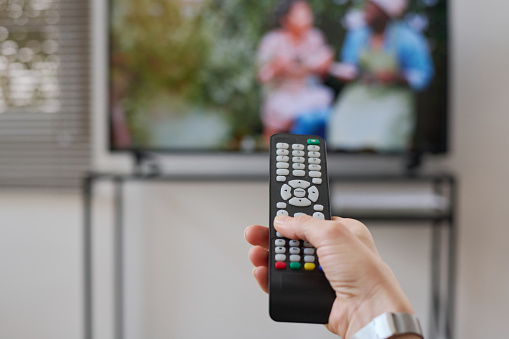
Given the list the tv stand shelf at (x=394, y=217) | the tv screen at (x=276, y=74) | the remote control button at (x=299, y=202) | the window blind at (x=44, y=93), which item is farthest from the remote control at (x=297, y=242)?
the window blind at (x=44, y=93)

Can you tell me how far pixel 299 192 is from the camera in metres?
0.59

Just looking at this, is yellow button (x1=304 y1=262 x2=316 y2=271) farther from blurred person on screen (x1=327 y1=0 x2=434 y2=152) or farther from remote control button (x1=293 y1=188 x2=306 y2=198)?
blurred person on screen (x1=327 y1=0 x2=434 y2=152)

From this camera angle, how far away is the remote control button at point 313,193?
590mm

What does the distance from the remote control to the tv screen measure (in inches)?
A: 29.3

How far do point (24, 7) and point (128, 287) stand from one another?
3.33 feet

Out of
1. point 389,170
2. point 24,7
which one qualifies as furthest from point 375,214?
point 24,7

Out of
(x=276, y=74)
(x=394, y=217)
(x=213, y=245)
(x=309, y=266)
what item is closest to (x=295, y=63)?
(x=276, y=74)

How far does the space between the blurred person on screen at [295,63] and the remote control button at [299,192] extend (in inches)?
30.8

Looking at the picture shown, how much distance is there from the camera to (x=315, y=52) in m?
1.35

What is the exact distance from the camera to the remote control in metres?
0.53

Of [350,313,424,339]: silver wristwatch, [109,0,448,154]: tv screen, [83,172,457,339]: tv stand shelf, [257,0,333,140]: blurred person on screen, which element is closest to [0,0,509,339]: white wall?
[83,172,457,339]: tv stand shelf

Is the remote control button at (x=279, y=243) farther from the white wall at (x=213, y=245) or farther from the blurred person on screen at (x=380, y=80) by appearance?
the white wall at (x=213, y=245)

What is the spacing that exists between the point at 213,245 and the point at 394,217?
605mm

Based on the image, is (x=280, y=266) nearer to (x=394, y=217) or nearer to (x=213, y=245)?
(x=394, y=217)
